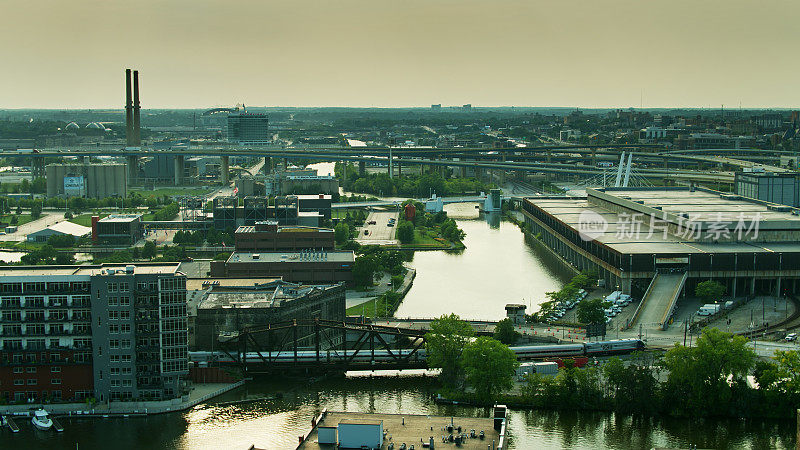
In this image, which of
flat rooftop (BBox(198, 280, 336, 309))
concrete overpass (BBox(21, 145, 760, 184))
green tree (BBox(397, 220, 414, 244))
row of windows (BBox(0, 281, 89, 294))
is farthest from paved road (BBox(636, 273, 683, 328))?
concrete overpass (BBox(21, 145, 760, 184))

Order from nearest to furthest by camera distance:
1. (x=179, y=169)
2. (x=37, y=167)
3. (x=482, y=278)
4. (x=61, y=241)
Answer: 1. (x=482, y=278)
2. (x=61, y=241)
3. (x=179, y=169)
4. (x=37, y=167)

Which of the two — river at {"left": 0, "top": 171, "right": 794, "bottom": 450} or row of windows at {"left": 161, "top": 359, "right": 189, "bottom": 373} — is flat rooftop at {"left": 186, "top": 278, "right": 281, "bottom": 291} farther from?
row of windows at {"left": 161, "top": 359, "right": 189, "bottom": 373}

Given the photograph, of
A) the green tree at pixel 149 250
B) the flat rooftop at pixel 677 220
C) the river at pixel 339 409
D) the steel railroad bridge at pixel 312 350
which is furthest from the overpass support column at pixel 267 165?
the river at pixel 339 409

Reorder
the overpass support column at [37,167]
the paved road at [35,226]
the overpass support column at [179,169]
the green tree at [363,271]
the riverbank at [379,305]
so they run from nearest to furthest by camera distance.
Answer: the riverbank at [379,305], the green tree at [363,271], the paved road at [35,226], the overpass support column at [179,169], the overpass support column at [37,167]

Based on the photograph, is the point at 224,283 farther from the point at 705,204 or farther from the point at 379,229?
the point at 379,229

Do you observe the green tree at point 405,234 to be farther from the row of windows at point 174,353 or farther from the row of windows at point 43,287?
the row of windows at point 43,287

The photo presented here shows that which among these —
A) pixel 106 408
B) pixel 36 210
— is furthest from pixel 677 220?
pixel 36 210

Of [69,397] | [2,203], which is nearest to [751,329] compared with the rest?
[69,397]
